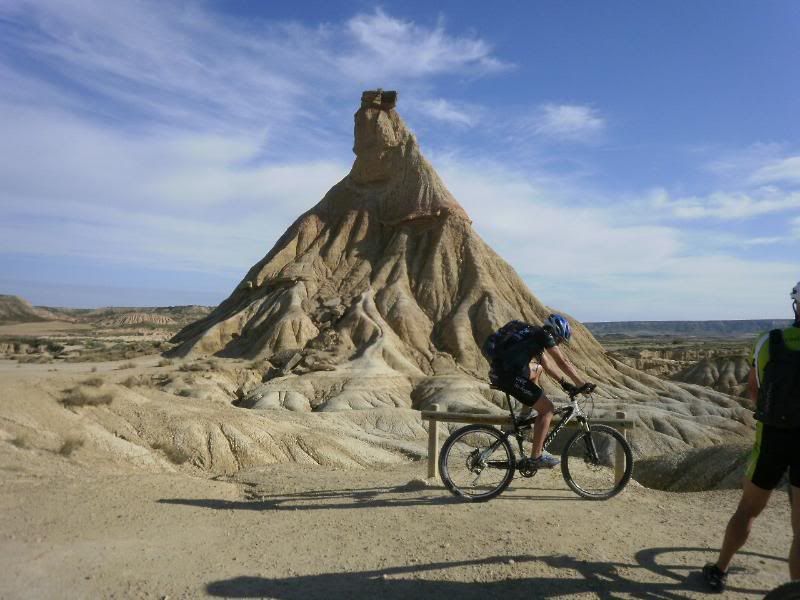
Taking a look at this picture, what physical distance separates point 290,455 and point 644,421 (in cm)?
1953

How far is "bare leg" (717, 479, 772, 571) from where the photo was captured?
4.58 m

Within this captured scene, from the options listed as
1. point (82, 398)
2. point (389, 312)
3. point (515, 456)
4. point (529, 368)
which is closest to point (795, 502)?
point (529, 368)

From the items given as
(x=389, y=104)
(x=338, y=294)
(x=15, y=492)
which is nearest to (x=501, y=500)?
(x=15, y=492)

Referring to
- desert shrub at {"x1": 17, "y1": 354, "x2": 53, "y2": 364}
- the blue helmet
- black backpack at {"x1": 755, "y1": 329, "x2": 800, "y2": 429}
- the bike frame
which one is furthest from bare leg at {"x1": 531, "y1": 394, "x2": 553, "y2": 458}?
desert shrub at {"x1": 17, "y1": 354, "x2": 53, "y2": 364}

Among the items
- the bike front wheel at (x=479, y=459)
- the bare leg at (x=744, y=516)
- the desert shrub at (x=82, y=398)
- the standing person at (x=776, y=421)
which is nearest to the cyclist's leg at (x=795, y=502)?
the standing person at (x=776, y=421)

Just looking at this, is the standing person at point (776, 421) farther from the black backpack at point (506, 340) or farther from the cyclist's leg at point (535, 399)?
the black backpack at point (506, 340)

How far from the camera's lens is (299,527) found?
6.50m

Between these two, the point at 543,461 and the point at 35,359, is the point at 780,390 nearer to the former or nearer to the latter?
the point at 543,461

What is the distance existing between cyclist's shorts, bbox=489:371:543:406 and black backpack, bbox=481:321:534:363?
9.2 inches

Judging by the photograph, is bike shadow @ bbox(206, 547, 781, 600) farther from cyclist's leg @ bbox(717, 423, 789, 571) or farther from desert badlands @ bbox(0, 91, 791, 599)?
cyclist's leg @ bbox(717, 423, 789, 571)

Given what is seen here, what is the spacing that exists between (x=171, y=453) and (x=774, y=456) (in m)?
10.4

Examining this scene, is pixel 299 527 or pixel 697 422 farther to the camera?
pixel 697 422

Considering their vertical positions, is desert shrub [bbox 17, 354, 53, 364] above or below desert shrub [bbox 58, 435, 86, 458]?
below

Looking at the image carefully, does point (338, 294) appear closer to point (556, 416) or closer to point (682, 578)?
point (556, 416)
